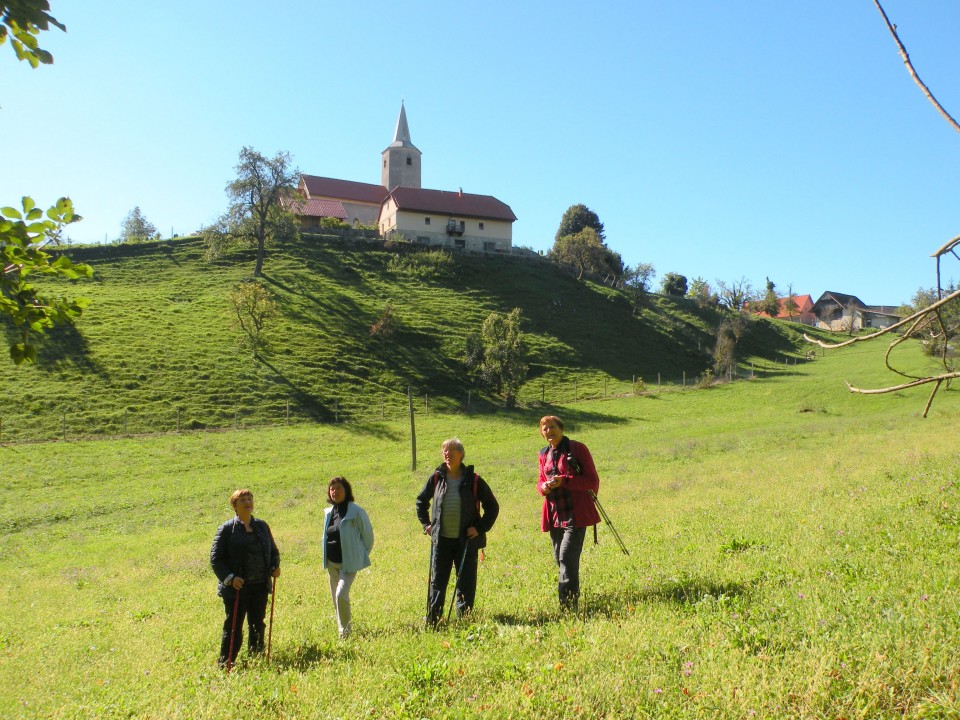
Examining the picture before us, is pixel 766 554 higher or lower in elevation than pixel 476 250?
lower

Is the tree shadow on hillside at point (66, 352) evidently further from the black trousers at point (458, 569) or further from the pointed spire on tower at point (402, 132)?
the pointed spire on tower at point (402, 132)

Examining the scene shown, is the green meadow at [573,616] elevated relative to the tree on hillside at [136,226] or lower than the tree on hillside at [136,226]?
lower

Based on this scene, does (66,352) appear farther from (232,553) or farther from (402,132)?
(402,132)

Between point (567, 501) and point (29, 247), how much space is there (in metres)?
5.82

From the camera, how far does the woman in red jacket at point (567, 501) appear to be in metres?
7.64

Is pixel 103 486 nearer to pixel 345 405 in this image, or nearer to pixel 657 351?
pixel 345 405

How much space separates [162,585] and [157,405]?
28683mm

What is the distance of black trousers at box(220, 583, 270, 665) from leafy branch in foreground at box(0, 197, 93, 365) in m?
4.22

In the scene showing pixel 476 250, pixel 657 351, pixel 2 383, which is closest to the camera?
pixel 2 383

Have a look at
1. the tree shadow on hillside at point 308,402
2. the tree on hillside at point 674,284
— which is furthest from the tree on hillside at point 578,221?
the tree shadow on hillside at point 308,402

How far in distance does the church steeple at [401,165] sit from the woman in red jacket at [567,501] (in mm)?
101251

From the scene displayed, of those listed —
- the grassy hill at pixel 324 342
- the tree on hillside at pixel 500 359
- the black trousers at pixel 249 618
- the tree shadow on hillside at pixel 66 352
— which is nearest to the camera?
the black trousers at pixel 249 618

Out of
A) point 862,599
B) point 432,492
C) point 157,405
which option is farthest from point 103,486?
point 862,599

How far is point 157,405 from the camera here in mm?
38719
